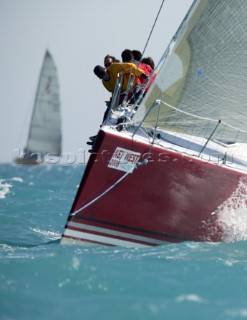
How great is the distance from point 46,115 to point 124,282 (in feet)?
88.4

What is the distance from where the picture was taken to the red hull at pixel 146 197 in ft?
25.1

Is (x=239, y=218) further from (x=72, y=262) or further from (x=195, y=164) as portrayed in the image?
(x=72, y=262)

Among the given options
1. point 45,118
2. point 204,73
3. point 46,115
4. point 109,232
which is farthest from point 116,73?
point 45,118

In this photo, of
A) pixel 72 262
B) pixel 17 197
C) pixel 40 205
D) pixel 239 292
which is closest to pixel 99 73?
pixel 72 262

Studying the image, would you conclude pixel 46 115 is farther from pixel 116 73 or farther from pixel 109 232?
pixel 109 232

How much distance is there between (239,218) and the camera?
27.1ft

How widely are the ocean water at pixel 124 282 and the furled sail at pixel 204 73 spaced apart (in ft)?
4.78

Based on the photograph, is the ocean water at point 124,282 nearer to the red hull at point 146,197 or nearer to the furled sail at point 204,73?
the red hull at point 146,197

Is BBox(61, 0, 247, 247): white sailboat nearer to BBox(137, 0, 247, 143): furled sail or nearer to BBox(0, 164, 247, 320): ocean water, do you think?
BBox(137, 0, 247, 143): furled sail

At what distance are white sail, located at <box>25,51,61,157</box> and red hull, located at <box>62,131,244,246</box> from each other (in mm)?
23281

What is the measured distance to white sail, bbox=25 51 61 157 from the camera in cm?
3191

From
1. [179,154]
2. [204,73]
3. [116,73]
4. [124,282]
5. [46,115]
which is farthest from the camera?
[46,115]

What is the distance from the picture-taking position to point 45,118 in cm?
3278

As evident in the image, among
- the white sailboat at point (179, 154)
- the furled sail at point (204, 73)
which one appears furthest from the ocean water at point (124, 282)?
the furled sail at point (204, 73)
